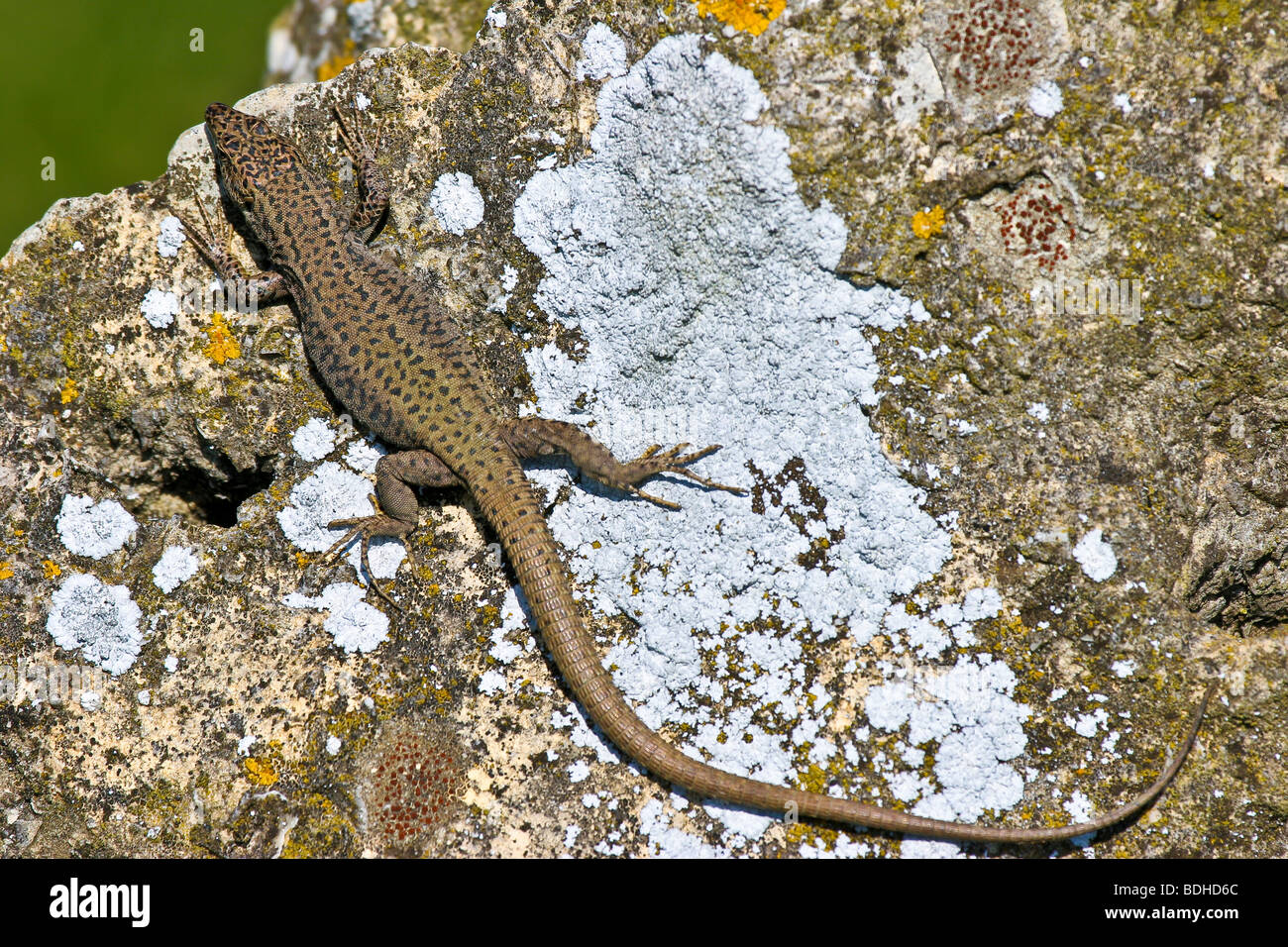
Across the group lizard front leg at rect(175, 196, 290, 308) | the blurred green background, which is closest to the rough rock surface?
lizard front leg at rect(175, 196, 290, 308)

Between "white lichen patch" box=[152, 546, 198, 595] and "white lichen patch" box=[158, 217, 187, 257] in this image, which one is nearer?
"white lichen patch" box=[152, 546, 198, 595]

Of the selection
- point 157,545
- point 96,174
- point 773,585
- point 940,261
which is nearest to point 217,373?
point 157,545

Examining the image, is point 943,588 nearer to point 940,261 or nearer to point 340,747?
point 940,261

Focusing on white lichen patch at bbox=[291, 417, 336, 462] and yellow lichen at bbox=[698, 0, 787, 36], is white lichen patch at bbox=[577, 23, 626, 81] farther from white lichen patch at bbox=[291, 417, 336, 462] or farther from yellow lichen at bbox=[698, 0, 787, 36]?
white lichen patch at bbox=[291, 417, 336, 462]

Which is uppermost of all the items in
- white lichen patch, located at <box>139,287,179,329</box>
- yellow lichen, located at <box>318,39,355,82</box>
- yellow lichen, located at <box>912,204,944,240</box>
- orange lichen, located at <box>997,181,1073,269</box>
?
yellow lichen, located at <box>318,39,355,82</box>

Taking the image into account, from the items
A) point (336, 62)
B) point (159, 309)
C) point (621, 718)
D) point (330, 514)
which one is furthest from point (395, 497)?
point (336, 62)

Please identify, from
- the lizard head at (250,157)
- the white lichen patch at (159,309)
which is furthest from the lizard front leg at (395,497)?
the lizard head at (250,157)
